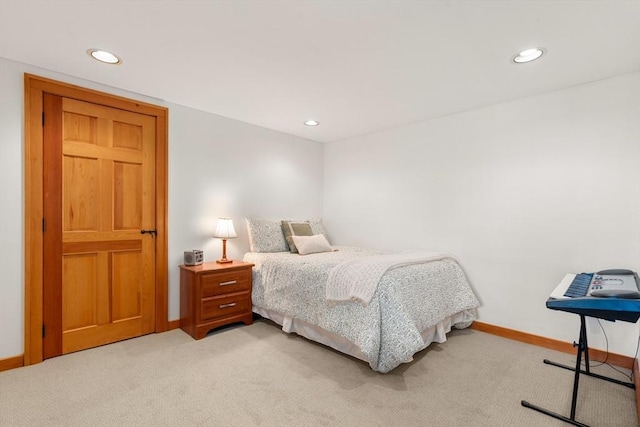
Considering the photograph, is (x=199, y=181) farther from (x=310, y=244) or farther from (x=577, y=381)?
(x=577, y=381)

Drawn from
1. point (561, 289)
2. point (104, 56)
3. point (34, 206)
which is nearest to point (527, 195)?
point (561, 289)

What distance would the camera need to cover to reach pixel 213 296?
3086mm

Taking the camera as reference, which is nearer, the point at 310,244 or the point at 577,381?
the point at 577,381

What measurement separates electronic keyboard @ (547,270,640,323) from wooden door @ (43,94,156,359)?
132 inches

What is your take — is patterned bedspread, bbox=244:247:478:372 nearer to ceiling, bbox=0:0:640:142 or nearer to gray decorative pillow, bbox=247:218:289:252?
gray decorative pillow, bbox=247:218:289:252

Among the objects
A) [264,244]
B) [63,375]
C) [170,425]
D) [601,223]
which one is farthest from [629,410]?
[63,375]

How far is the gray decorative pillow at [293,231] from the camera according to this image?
3865 mm

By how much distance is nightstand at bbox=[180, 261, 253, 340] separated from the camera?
2.99m

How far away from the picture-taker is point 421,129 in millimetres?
3754

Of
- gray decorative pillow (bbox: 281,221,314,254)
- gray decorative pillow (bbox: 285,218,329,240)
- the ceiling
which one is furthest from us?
gray decorative pillow (bbox: 285,218,329,240)

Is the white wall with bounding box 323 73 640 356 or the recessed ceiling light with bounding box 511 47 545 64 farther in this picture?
the white wall with bounding box 323 73 640 356

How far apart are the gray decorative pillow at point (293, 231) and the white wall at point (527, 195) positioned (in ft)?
3.31

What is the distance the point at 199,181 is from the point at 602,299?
11.3 ft

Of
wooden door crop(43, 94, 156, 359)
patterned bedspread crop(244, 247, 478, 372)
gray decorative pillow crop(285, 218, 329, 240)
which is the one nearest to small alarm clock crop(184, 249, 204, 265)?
wooden door crop(43, 94, 156, 359)
